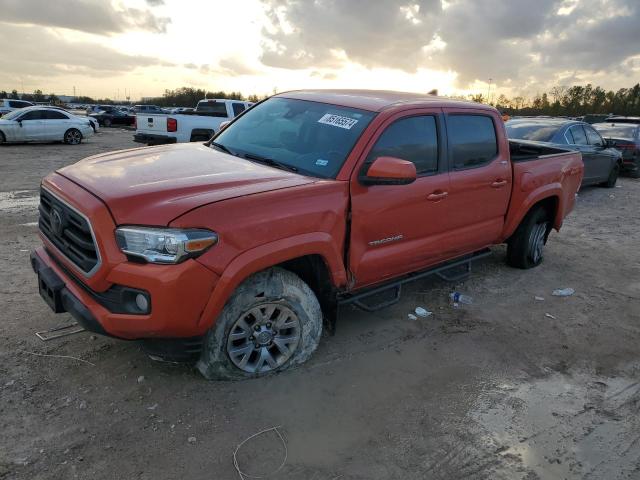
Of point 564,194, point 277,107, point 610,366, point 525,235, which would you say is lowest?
point 610,366

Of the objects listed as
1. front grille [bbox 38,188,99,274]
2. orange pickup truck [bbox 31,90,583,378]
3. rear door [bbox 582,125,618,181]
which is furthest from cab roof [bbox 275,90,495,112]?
rear door [bbox 582,125,618,181]

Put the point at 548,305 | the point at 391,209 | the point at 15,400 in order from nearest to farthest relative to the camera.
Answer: the point at 15,400, the point at 391,209, the point at 548,305

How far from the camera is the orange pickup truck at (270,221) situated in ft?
9.23

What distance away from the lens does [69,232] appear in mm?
3133

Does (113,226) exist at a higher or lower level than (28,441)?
higher

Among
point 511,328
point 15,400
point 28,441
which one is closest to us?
point 28,441

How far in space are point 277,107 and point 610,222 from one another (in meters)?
7.03

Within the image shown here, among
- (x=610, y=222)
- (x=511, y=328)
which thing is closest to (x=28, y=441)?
(x=511, y=328)

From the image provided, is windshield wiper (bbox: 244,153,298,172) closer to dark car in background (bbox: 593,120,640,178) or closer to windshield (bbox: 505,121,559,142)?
windshield (bbox: 505,121,559,142)

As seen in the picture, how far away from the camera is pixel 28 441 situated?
9.00 ft

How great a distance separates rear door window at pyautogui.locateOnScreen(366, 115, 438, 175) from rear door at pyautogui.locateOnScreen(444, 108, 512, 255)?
8.8 inches

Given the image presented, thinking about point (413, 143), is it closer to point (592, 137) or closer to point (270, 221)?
point (270, 221)

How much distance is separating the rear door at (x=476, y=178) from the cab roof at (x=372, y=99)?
129mm

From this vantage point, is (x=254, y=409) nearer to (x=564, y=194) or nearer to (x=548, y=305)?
(x=548, y=305)
